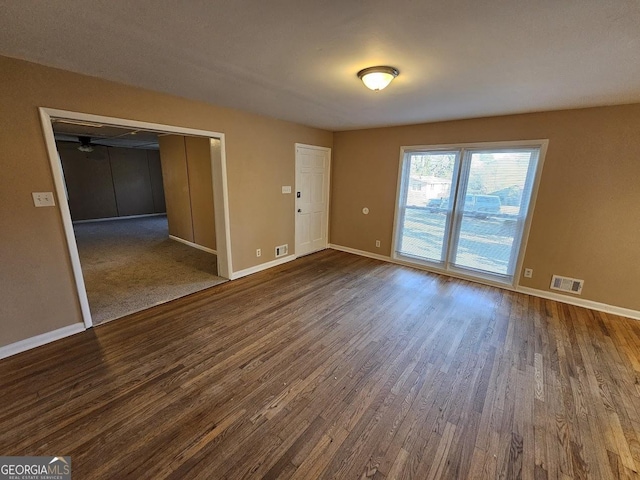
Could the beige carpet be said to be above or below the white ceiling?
below

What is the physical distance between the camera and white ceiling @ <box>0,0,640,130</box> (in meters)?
1.40

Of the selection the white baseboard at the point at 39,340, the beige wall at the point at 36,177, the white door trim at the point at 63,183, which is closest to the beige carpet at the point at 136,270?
the white baseboard at the point at 39,340

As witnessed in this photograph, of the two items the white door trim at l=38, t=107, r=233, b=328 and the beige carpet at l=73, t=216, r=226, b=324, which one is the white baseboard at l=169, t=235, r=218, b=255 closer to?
the beige carpet at l=73, t=216, r=226, b=324

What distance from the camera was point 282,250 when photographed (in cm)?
473

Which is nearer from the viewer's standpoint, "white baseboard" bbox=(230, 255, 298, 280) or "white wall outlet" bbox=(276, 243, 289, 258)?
"white baseboard" bbox=(230, 255, 298, 280)

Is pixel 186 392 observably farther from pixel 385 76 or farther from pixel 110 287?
pixel 385 76

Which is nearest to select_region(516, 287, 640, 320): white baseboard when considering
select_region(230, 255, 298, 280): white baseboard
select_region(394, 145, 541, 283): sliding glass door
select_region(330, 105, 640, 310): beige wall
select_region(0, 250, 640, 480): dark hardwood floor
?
select_region(330, 105, 640, 310): beige wall

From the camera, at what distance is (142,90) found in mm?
2715

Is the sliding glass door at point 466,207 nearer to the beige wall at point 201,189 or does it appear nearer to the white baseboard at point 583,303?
the white baseboard at point 583,303

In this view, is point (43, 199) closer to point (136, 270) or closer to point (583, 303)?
point (136, 270)

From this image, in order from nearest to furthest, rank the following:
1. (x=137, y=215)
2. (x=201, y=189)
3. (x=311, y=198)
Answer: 1. (x=201, y=189)
2. (x=311, y=198)
3. (x=137, y=215)

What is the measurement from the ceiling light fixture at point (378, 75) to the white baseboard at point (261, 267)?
3113 millimetres

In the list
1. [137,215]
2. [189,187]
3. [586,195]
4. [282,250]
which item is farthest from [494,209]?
[137,215]

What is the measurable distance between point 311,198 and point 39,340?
4.07m
